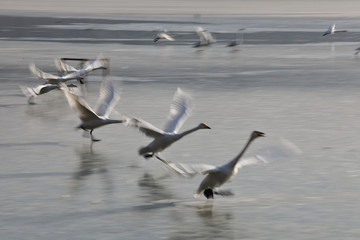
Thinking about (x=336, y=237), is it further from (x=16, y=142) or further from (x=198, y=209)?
(x=16, y=142)

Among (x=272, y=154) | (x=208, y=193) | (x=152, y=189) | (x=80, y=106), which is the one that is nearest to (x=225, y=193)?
(x=208, y=193)

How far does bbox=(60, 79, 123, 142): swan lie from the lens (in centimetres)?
1038

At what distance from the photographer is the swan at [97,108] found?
34.1 ft

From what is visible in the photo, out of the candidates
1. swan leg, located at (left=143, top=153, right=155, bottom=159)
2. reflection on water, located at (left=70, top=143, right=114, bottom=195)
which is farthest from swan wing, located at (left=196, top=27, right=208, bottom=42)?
swan leg, located at (left=143, top=153, right=155, bottom=159)

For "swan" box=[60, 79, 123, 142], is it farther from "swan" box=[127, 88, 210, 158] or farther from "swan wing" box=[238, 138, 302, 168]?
"swan wing" box=[238, 138, 302, 168]

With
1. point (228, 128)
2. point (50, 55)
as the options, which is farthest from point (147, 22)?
point (228, 128)

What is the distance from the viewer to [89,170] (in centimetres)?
917

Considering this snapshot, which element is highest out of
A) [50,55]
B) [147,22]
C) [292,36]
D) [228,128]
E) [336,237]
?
[147,22]

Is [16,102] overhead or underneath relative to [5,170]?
overhead

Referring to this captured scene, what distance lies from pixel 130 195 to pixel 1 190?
1224mm

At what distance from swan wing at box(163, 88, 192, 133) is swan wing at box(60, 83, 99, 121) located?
1.18 metres

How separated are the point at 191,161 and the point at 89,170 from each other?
117 cm

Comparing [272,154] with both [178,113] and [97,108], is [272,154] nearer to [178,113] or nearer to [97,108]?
[178,113]

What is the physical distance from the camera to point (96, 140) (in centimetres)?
1091
